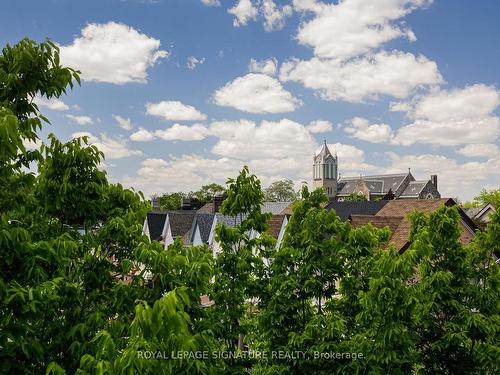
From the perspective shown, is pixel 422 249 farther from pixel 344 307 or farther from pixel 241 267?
pixel 241 267

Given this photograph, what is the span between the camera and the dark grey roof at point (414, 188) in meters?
128

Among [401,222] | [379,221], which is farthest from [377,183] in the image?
[379,221]

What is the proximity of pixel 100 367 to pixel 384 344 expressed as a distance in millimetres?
5900

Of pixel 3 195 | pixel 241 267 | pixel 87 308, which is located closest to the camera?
pixel 3 195

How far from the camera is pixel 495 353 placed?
9.23 metres

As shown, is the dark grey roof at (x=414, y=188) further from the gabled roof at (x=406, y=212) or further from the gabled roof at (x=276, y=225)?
the gabled roof at (x=276, y=225)

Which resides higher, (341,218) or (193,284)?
(341,218)

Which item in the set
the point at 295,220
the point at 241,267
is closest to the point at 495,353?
the point at 295,220

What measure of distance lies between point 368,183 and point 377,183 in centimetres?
333

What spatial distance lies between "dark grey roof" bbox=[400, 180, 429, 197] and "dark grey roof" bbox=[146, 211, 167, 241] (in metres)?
101

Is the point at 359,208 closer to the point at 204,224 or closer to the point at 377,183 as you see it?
the point at 204,224

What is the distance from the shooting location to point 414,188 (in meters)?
130

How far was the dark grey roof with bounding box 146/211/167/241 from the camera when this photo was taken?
4510 cm

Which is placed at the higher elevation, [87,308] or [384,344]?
[87,308]
